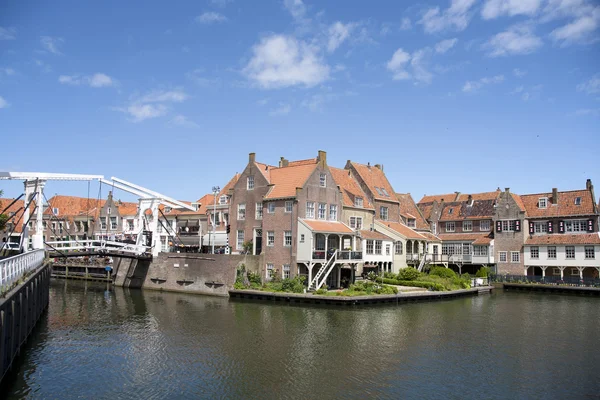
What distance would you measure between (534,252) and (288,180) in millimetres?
33922

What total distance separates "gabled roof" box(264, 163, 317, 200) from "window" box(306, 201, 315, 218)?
1848 mm

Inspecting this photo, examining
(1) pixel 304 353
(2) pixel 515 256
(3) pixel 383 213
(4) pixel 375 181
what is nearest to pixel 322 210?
(3) pixel 383 213

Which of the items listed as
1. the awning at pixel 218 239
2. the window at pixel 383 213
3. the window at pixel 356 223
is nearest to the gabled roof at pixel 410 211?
the window at pixel 383 213

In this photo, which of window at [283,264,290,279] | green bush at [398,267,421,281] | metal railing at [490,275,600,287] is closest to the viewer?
window at [283,264,290,279]

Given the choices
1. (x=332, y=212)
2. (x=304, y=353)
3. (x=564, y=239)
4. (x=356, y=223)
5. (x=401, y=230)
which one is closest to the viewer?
A: (x=304, y=353)

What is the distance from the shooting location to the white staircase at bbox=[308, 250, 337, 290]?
4438cm

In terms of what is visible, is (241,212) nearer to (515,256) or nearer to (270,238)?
(270,238)

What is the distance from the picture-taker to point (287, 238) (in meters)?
46.8

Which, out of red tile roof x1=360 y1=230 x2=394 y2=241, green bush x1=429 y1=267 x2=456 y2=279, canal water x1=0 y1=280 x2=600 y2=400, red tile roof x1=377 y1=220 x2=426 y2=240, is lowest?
canal water x1=0 y1=280 x2=600 y2=400

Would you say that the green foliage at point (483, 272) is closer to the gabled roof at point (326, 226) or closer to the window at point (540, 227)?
the window at point (540, 227)

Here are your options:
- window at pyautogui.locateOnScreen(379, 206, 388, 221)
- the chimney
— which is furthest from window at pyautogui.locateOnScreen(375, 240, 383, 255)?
the chimney

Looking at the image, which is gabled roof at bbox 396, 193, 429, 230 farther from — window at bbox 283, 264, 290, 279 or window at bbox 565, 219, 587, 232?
window at bbox 283, 264, 290, 279

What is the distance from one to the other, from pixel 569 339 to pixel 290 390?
61.9ft

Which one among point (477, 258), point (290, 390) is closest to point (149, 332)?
point (290, 390)
